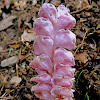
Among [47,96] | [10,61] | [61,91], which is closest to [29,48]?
[10,61]

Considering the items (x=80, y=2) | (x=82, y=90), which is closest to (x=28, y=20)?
(x=80, y=2)

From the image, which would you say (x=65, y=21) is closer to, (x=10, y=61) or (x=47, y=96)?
(x=47, y=96)

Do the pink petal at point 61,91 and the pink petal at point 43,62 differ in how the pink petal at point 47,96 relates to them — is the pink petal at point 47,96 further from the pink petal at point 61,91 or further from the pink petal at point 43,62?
the pink petal at point 43,62

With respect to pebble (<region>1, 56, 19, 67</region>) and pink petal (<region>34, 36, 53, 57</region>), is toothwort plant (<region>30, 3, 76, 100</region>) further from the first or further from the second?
pebble (<region>1, 56, 19, 67</region>)

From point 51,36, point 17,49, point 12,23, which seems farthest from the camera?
point 12,23

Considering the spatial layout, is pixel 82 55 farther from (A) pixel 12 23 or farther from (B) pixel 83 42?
(A) pixel 12 23
